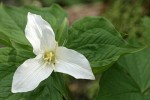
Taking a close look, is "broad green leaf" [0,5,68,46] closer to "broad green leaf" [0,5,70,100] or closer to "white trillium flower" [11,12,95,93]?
"broad green leaf" [0,5,70,100]

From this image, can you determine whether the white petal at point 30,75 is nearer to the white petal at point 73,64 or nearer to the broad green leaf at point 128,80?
the white petal at point 73,64

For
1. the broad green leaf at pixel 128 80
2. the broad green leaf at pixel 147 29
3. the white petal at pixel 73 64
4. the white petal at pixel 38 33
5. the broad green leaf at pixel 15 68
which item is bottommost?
the broad green leaf at pixel 147 29

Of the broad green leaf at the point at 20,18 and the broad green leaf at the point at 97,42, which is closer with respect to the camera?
the broad green leaf at the point at 97,42

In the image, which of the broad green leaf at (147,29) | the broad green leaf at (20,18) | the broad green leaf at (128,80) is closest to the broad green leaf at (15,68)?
the broad green leaf at (20,18)

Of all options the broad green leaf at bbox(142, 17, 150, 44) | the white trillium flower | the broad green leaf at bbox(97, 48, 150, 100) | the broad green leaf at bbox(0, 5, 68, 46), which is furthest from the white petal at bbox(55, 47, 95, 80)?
the broad green leaf at bbox(142, 17, 150, 44)

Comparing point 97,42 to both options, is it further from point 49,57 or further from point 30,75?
point 30,75

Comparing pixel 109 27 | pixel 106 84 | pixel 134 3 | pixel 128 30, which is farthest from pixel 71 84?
pixel 109 27

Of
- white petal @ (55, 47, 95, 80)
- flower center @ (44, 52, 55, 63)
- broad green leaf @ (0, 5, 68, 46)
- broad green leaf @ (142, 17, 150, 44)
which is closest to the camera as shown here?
white petal @ (55, 47, 95, 80)

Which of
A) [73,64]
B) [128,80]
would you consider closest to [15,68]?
[73,64]
